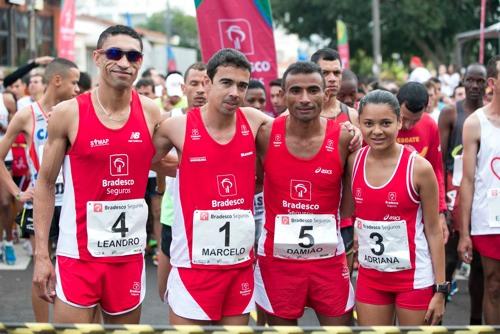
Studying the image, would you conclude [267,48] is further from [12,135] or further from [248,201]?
[248,201]

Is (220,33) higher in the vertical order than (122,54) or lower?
higher

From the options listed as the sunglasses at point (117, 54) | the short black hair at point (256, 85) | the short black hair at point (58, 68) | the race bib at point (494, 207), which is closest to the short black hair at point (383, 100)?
the race bib at point (494, 207)

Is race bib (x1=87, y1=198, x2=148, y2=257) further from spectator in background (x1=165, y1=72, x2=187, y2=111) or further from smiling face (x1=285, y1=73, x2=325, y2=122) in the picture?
spectator in background (x1=165, y1=72, x2=187, y2=111)

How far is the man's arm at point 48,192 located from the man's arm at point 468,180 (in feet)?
9.44

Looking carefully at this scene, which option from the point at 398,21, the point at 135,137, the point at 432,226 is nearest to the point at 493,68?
the point at 432,226

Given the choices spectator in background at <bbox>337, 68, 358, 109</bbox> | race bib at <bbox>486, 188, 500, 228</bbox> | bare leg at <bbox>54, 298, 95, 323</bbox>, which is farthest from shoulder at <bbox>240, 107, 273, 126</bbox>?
spectator in background at <bbox>337, 68, 358, 109</bbox>

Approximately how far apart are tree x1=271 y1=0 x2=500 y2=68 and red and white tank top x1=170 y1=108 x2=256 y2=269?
126 feet

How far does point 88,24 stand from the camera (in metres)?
62.0

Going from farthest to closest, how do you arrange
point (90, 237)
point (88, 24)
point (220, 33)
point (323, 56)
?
point (88, 24)
point (220, 33)
point (323, 56)
point (90, 237)

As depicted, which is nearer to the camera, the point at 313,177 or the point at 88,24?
the point at 313,177

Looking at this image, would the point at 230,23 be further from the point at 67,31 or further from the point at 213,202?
the point at 67,31

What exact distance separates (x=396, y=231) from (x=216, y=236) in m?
1.05

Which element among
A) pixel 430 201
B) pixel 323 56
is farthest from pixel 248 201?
pixel 323 56

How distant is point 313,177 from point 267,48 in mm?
3861
